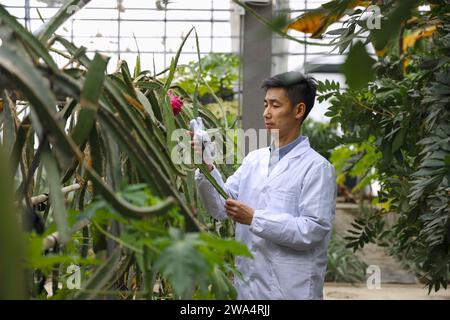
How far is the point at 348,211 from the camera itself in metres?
7.84

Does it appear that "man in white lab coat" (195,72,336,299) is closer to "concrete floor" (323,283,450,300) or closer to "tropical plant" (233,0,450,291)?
"tropical plant" (233,0,450,291)

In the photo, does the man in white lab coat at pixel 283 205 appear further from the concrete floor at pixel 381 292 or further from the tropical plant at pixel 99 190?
the concrete floor at pixel 381 292

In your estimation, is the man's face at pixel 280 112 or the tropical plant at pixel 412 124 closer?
the tropical plant at pixel 412 124

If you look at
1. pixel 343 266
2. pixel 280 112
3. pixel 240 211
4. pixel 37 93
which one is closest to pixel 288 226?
pixel 240 211

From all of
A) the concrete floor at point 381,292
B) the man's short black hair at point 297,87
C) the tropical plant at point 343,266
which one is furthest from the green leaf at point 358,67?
the tropical plant at point 343,266

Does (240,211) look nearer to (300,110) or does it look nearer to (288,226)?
(288,226)

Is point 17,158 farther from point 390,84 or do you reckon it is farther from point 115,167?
point 390,84

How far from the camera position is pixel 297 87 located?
2.31 metres

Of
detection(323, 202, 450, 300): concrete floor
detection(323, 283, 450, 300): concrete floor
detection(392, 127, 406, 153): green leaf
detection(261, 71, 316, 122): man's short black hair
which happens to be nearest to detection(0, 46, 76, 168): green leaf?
detection(261, 71, 316, 122): man's short black hair

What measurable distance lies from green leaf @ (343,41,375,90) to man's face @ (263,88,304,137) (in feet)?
5.67

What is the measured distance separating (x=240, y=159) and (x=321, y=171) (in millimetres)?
520

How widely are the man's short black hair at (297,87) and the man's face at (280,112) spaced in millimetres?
15

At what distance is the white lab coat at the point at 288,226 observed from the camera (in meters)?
1.98

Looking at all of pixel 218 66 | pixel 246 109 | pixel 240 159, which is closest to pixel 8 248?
pixel 240 159
